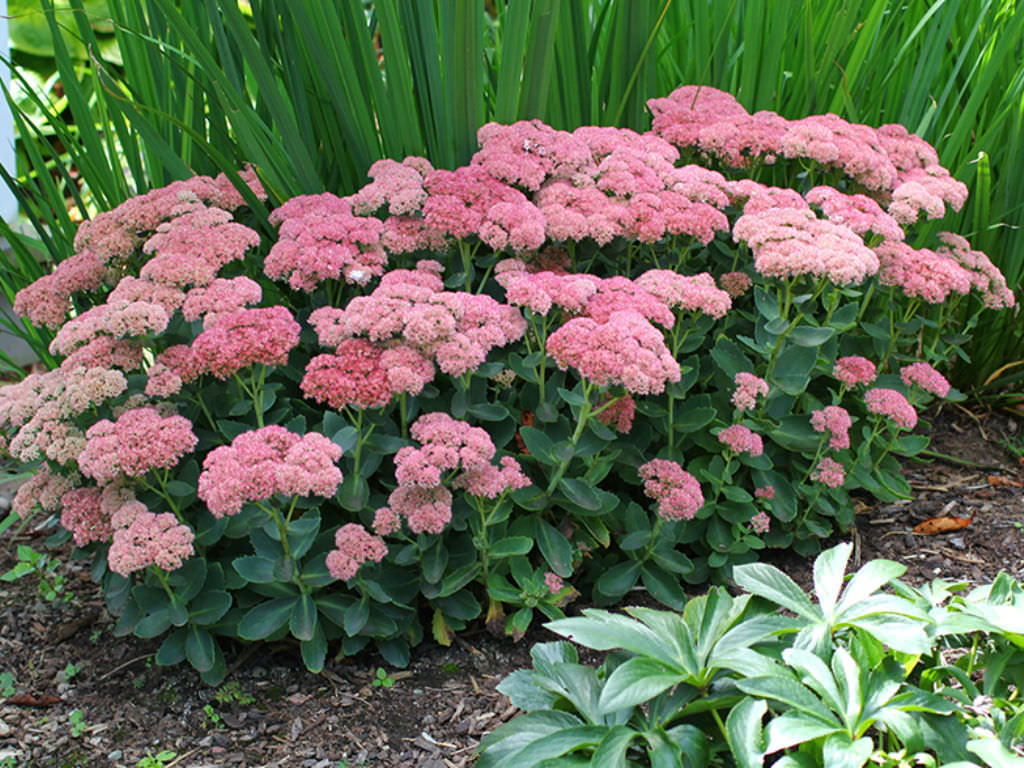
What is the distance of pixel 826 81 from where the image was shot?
3002mm

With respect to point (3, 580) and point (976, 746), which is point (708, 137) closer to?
point (976, 746)

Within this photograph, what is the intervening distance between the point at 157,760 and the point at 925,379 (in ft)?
7.31

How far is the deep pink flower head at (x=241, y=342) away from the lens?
1.97 meters

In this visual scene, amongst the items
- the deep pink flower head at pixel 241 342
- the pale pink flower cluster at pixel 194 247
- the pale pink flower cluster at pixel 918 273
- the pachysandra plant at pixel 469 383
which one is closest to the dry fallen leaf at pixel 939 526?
the pachysandra plant at pixel 469 383

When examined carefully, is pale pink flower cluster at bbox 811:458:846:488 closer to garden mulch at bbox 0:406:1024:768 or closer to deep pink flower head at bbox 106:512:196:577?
garden mulch at bbox 0:406:1024:768

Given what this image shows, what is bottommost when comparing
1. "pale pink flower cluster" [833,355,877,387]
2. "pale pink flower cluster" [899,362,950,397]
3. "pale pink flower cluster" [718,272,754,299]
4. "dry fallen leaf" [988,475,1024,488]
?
"dry fallen leaf" [988,475,1024,488]

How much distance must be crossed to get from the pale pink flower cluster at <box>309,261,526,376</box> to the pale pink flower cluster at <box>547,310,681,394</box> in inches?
6.3

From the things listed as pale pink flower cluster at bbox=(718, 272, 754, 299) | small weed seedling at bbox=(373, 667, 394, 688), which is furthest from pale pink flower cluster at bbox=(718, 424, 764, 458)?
small weed seedling at bbox=(373, 667, 394, 688)

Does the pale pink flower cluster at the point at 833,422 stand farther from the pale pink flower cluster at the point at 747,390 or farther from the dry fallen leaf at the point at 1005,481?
the dry fallen leaf at the point at 1005,481

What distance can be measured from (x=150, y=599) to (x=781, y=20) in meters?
2.44

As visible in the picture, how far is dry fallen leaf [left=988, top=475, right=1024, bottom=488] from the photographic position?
10.3ft

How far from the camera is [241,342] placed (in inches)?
77.9

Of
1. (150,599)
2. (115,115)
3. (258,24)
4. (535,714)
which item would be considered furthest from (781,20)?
(150,599)

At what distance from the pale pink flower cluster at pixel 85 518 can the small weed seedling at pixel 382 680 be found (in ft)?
2.37
